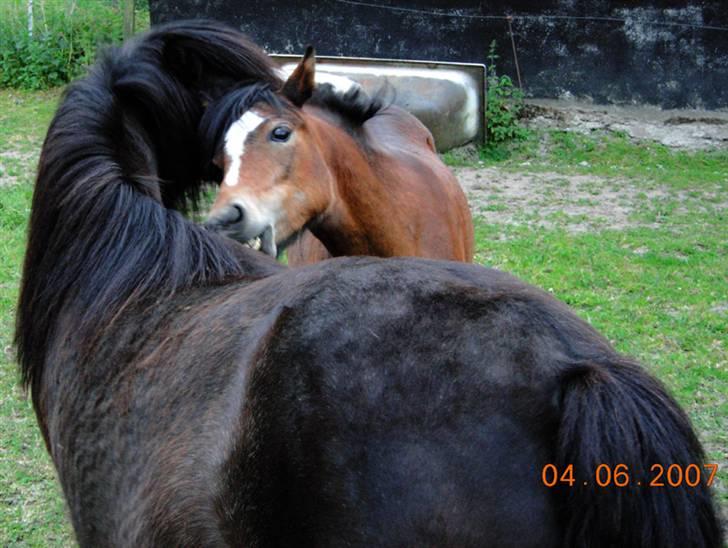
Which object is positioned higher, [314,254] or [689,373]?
[314,254]

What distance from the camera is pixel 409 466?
1.41 m

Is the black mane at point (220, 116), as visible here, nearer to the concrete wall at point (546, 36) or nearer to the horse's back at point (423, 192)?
the horse's back at point (423, 192)

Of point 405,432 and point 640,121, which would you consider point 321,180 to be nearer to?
point 405,432

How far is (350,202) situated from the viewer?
3576mm

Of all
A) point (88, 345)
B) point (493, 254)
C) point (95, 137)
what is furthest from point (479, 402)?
point (493, 254)

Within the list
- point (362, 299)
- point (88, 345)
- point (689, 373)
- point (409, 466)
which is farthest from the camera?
point (689, 373)

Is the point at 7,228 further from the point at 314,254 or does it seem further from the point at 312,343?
the point at 312,343

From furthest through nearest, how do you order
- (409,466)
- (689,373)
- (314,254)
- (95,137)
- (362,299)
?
(689,373), (314,254), (95,137), (362,299), (409,466)

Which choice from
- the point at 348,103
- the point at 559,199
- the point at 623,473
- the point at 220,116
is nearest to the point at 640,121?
the point at 559,199

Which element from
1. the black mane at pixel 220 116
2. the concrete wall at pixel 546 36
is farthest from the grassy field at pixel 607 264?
the black mane at pixel 220 116

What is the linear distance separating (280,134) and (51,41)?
760cm

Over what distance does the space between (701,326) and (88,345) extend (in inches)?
156

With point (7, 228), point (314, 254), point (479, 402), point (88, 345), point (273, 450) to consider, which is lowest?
point (7, 228)

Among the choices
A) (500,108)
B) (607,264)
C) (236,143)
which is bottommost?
(607,264)
